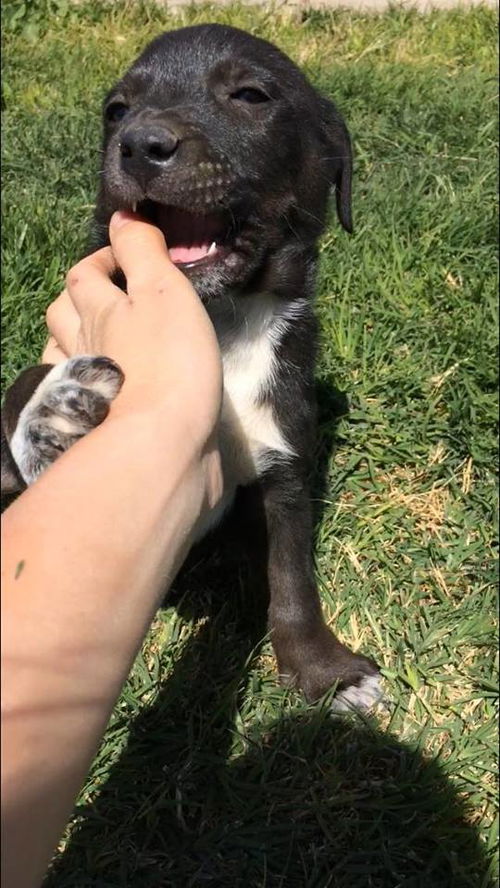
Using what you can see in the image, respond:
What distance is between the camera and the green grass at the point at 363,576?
2.33 m

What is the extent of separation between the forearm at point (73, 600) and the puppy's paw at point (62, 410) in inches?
8.1

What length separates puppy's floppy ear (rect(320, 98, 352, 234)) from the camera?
2.74m

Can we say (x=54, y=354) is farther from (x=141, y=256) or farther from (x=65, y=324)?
(x=141, y=256)

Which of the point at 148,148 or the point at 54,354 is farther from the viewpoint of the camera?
the point at 54,354

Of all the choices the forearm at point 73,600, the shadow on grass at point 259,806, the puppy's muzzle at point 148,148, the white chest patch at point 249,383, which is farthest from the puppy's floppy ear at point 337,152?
the forearm at point 73,600

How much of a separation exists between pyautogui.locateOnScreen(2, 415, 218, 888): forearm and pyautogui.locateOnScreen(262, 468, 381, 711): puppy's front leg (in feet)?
4.10

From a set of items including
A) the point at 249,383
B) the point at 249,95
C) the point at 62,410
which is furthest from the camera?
the point at 249,383

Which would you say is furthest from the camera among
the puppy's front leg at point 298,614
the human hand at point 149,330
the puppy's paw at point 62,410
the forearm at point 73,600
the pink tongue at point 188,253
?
the puppy's front leg at point 298,614

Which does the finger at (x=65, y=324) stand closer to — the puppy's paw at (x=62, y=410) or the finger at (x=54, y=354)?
the finger at (x=54, y=354)

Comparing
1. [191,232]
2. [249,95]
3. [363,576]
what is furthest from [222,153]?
[363,576]

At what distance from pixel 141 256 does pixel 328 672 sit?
1418mm

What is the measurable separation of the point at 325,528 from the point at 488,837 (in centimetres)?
109

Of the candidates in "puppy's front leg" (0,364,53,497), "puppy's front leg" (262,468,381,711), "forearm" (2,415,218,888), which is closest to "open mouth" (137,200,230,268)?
"puppy's front leg" (0,364,53,497)

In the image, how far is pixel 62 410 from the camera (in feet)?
5.73
